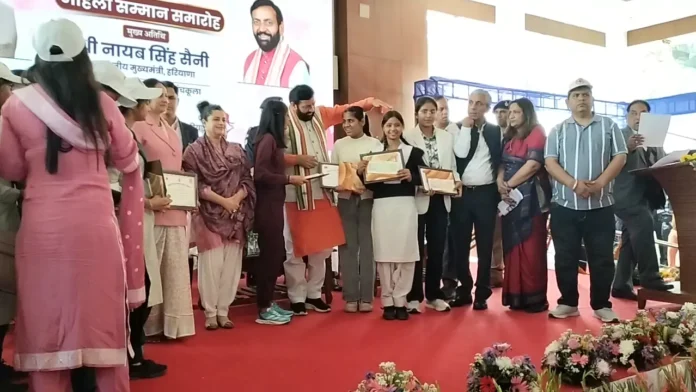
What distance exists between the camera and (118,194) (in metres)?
2.22

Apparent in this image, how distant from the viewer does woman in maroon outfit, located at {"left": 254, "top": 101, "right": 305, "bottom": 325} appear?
147 inches

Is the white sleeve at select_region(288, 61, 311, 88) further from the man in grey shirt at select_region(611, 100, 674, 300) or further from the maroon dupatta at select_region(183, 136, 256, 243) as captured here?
the man in grey shirt at select_region(611, 100, 674, 300)

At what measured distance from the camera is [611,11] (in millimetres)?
10266

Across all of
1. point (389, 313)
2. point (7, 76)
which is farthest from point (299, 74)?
point (7, 76)

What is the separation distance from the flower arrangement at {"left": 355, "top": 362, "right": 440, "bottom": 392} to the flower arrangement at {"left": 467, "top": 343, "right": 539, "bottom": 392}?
0.25m

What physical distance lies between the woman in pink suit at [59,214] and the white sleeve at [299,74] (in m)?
4.38

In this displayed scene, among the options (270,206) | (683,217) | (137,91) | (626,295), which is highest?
(137,91)

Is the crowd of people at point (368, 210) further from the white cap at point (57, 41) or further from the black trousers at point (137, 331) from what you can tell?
the white cap at point (57, 41)

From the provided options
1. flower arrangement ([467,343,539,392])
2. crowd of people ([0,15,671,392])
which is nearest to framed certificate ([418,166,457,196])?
crowd of people ([0,15,671,392])

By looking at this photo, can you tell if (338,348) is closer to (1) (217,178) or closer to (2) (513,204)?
(1) (217,178)

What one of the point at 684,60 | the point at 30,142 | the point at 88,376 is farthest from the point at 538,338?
the point at 684,60

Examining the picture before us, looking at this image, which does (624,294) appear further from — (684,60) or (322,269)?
(684,60)

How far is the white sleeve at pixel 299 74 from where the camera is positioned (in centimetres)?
609

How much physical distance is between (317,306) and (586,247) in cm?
177
